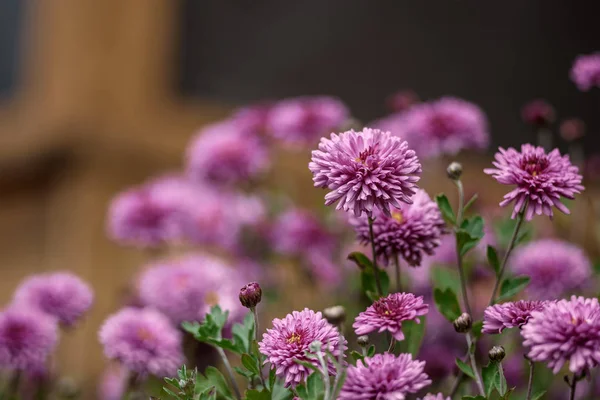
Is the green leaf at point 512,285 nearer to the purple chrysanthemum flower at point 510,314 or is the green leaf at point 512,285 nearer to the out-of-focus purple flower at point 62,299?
the purple chrysanthemum flower at point 510,314

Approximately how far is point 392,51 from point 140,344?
0.92m

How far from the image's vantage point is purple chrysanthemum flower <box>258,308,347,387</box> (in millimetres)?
325

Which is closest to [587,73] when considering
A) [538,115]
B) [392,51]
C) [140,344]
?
[538,115]

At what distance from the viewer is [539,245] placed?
1.98ft

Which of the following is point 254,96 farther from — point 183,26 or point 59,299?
point 59,299

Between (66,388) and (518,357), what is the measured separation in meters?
0.33

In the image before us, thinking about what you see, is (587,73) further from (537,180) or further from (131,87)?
(131,87)

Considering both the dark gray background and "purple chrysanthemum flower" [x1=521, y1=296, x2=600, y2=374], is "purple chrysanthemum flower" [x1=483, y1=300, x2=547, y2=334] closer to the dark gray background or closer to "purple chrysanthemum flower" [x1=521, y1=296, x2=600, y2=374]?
"purple chrysanthemum flower" [x1=521, y1=296, x2=600, y2=374]

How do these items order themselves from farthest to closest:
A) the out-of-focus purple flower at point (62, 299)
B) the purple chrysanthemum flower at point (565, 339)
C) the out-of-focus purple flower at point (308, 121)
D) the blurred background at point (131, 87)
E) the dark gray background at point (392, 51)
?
the blurred background at point (131, 87)
the dark gray background at point (392, 51)
the out-of-focus purple flower at point (308, 121)
the out-of-focus purple flower at point (62, 299)
the purple chrysanthemum flower at point (565, 339)

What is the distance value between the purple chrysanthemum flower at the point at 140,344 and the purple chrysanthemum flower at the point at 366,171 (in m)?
0.19

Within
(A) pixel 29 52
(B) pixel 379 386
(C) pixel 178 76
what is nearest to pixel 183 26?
(C) pixel 178 76

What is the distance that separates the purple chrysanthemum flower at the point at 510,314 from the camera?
0.33 m

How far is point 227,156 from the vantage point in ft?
2.43

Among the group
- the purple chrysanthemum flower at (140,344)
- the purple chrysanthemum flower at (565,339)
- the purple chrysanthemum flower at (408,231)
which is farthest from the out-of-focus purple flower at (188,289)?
the purple chrysanthemum flower at (565,339)
